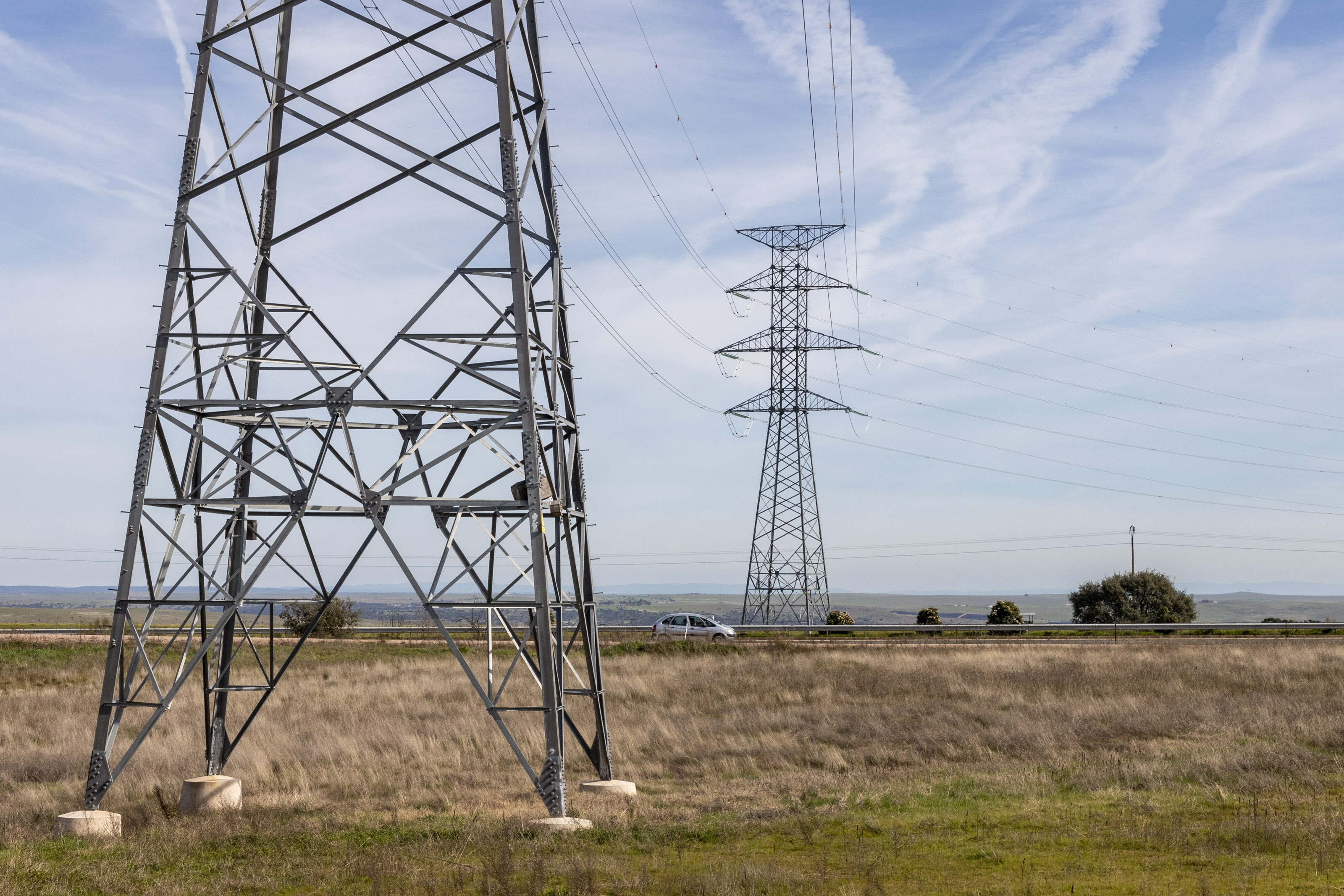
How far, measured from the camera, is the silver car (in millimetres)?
56812

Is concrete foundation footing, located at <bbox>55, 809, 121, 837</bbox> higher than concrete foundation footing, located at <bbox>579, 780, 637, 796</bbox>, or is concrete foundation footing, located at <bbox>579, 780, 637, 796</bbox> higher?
concrete foundation footing, located at <bbox>55, 809, 121, 837</bbox>

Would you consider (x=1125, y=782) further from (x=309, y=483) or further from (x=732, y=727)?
(x=309, y=483)

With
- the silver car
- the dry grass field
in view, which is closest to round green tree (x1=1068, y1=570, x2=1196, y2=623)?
the silver car

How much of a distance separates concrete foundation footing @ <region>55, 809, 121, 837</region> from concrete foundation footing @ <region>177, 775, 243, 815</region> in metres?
1.86

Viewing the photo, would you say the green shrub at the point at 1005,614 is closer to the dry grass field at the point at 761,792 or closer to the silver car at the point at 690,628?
the silver car at the point at 690,628

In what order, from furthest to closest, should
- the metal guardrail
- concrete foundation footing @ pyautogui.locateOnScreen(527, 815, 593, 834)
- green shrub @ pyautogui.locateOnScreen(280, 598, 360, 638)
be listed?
1. the metal guardrail
2. green shrub @ pyautogui.locateOnScreen(280, 598, 360, 638)
3. concrete foundation footing @ pyautogui.locateOnScreen(527, 815, 593, 834)

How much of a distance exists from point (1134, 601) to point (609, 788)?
76.0 m

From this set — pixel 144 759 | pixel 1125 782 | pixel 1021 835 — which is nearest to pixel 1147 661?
pixel 1125 782

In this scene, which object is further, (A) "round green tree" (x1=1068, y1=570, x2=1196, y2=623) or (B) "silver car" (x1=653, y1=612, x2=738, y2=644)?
(A) "round green tree" (x1=1068, y1=570, x2=1196, y2=623)

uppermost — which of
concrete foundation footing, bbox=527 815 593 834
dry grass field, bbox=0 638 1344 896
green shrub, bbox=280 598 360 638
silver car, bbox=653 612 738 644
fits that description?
green shrub, bbox=280 598 360 638

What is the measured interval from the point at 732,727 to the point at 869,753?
4.19 metres

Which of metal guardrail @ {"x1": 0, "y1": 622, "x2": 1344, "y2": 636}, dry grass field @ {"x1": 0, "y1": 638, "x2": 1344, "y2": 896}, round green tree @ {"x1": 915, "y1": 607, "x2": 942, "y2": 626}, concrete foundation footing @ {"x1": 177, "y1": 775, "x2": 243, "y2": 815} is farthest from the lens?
round green tree @ {"x1": 915, "y1": 607, "x2": 942, "y2": 626}

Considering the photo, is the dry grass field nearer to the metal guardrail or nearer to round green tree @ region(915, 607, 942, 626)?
the metal guardrail

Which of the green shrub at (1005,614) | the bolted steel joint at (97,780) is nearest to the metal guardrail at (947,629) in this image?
the green shrub at (1005,614)
